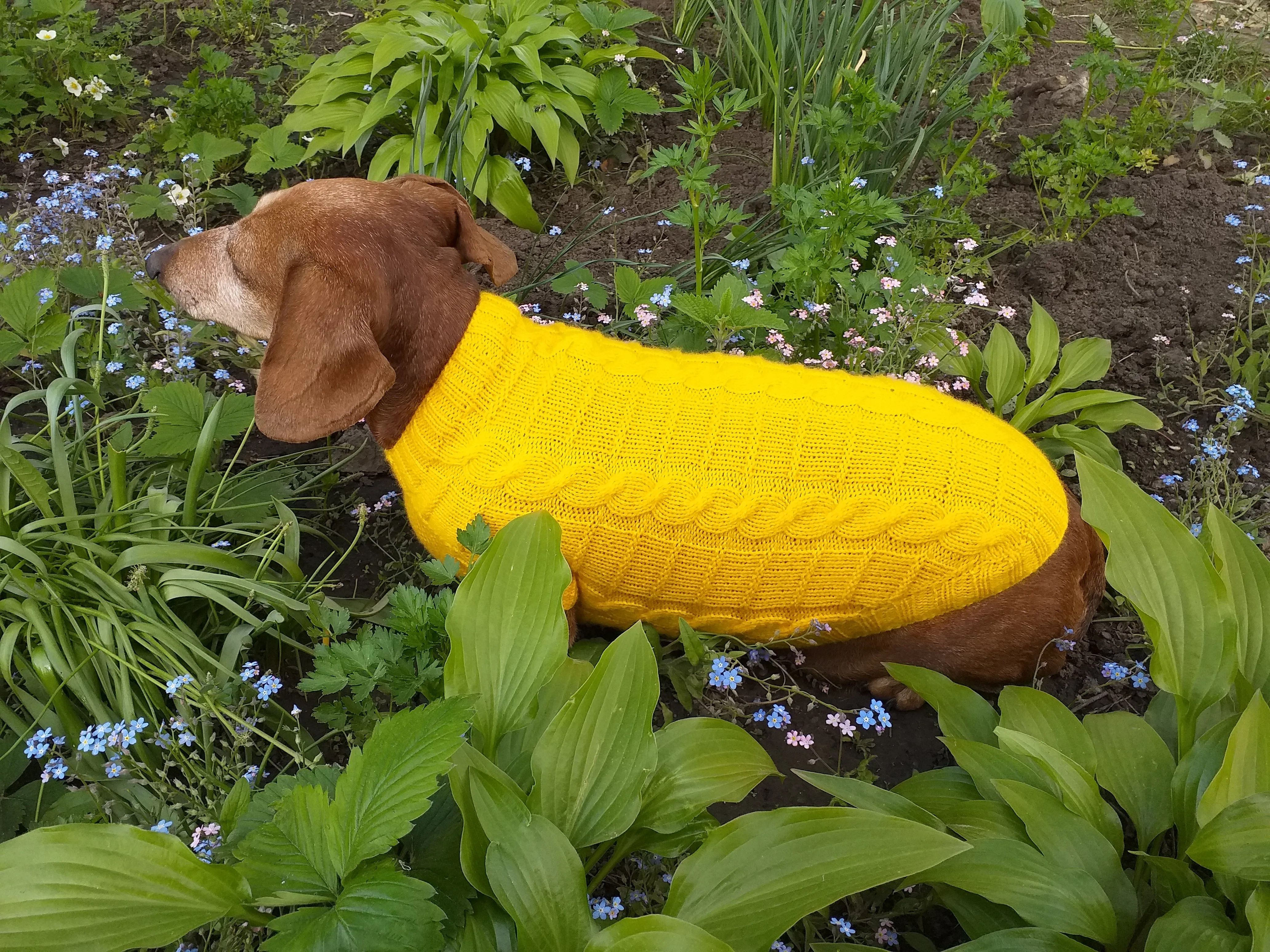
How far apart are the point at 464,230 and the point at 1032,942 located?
1.90 metres

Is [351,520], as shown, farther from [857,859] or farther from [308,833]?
[857,859]

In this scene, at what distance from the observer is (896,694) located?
2.25 metres

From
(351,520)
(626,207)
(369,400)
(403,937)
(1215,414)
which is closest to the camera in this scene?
(403,937)

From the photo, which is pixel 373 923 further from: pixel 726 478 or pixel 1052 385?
pixel 1052 385

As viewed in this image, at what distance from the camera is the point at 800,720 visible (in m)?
→ 2.25

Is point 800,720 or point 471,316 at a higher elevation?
point 471,316

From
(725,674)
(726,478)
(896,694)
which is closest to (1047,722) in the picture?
(896,694)

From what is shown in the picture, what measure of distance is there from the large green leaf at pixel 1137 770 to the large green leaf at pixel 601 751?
40.4 inches

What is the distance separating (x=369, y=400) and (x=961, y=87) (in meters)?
2.67

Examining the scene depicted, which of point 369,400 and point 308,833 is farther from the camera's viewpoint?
point 369,400

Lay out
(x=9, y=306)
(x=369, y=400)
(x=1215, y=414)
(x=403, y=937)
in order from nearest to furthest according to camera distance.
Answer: (x=403, y=937)
(x=369, y=400)
(x=9, y=306)
(x=1215, y=414)

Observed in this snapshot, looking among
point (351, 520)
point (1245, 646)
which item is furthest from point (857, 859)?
point (351, 520)

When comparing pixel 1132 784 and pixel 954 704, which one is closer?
pixel 1132 784

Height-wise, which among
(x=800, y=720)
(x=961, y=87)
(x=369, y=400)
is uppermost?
(x=961, y=87)
